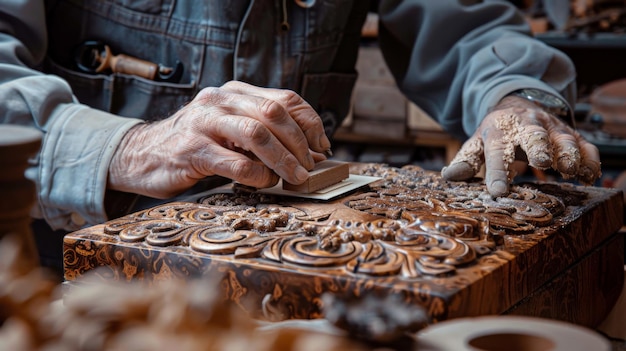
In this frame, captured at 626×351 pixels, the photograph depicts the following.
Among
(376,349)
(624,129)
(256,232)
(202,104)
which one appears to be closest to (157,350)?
(376,349)

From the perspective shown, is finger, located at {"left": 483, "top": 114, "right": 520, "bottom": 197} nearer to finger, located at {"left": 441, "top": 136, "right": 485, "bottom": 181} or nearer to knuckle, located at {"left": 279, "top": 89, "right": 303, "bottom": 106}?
finger, located at {"left": 441, "top": 136, "right": 485, "bottom": 181}

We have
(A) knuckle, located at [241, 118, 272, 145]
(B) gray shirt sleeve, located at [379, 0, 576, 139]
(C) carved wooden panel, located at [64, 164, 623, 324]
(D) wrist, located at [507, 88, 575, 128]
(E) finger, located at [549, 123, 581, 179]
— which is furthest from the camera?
(B) gray shirt sleeve, located at [379, 0, 576, 139]

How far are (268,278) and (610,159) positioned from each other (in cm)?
264

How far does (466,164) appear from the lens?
120 centimetres

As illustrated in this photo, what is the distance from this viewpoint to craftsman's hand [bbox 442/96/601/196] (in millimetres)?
1130

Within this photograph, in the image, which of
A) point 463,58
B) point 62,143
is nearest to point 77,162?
point 62,143

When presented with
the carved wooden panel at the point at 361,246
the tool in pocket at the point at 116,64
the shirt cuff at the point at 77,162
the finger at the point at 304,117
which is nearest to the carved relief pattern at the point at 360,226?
the carved wooden panel at the point at 361,246

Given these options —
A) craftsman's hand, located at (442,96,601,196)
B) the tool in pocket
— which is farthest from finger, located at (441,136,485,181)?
the tool in pocket

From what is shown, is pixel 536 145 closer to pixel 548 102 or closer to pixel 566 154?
pixel 566 154

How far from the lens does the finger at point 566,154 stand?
1152 mm

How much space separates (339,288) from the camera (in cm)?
72

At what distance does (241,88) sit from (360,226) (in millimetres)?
404

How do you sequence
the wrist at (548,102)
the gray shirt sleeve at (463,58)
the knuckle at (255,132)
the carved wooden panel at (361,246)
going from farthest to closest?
the gray shirt sleeve at (463,58)
the wrist at (548,102)
the knuckle at (255,132)
the carved wooden panel at (361,246)

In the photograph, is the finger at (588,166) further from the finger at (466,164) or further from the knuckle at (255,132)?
the knuckle at (255,132)
